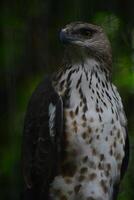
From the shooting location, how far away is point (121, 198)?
1062 inches

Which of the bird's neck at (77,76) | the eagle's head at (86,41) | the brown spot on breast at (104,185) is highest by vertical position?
the eagle's head at (86,41)

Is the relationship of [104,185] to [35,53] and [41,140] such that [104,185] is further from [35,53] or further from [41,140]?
[35,53]

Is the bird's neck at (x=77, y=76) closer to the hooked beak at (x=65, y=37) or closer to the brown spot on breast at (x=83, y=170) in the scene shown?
the hooked beak at (x=65, y=37)

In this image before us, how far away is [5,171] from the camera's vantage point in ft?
88.8

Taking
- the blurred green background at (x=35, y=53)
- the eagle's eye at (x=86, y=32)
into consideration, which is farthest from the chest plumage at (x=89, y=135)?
the blurred green background at (x=35, y=53)

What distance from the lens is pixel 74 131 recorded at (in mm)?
26516

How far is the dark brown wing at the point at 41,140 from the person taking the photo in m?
26.5

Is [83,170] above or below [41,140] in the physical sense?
below

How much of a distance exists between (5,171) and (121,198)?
2.16 feet

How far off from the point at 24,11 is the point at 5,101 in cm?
51

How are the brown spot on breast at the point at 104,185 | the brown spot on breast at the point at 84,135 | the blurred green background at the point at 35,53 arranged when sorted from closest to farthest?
the brown spot on breast at the point at 84,135
the brown spot on breast at the point at 104,185
the blurred green background at the point at 35,53

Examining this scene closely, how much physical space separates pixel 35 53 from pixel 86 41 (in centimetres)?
52

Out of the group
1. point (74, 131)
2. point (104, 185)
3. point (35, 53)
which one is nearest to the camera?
point (74, 131)

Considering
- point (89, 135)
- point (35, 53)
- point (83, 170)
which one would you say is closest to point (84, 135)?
point (89, 135)
